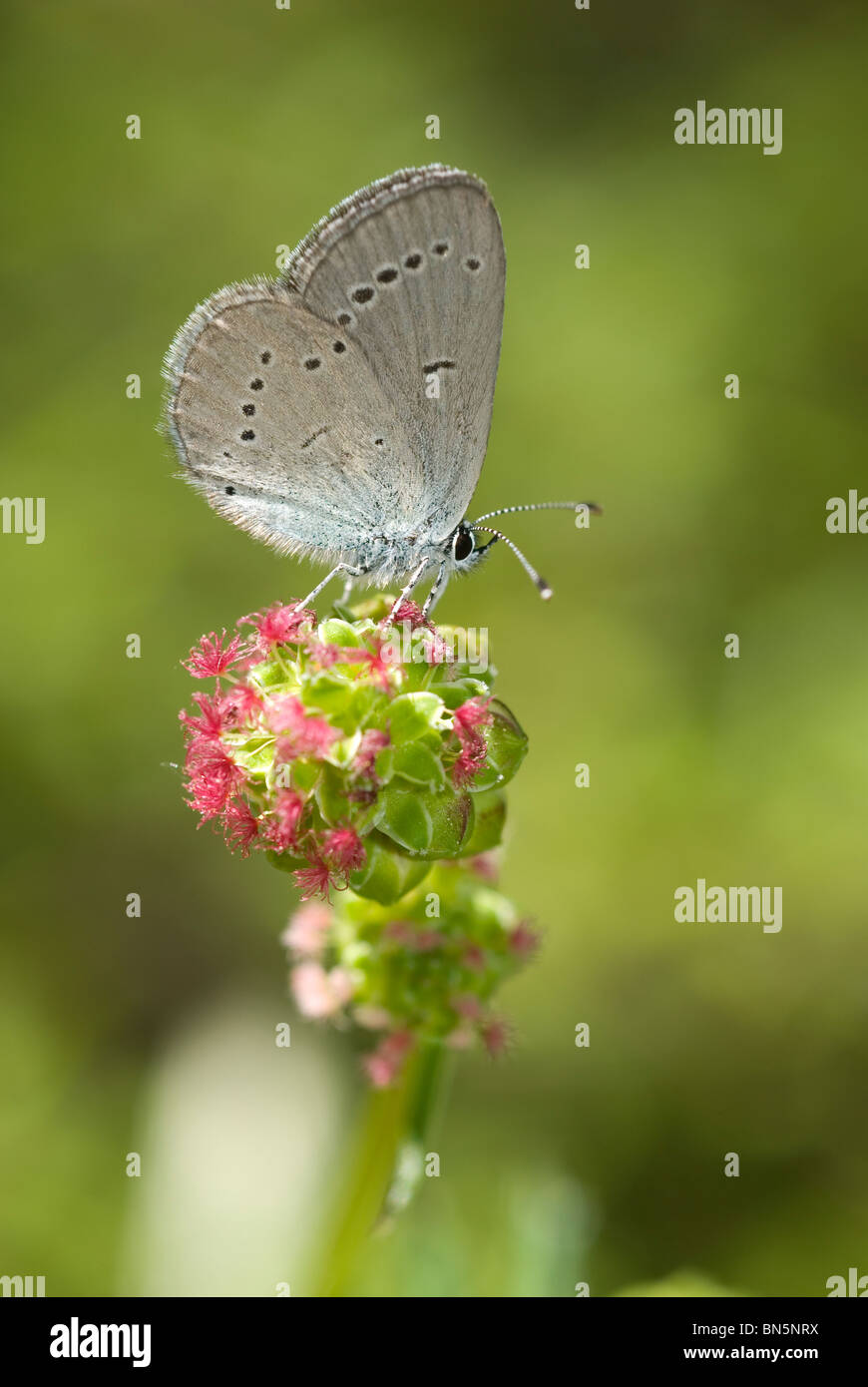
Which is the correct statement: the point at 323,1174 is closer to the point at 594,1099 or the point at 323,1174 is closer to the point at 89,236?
the point at 594,1099

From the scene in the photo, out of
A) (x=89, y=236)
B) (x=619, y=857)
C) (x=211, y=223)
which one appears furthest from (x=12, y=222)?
(x=619, y=857)

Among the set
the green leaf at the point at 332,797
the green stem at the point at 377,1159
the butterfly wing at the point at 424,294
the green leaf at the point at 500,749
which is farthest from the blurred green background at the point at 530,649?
the butterfly wing at the point at 424,294

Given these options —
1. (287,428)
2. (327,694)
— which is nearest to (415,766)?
(327,694)

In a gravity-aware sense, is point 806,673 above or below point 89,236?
below

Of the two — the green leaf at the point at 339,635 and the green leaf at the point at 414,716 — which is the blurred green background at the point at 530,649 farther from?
the green leaf at the point at 339,635

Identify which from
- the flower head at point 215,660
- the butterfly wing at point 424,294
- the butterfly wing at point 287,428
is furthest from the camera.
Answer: the butterfly wing at point 287,428

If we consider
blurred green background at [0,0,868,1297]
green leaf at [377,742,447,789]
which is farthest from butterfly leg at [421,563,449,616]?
blurred green background at [0,0,868,1297]

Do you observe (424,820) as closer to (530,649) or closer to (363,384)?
(363,384)
